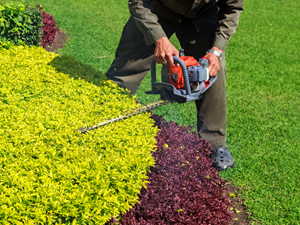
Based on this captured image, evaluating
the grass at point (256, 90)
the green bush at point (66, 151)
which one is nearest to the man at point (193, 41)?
the green bush at point (66, 151)

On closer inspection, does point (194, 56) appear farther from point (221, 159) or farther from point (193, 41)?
point (221, 159)

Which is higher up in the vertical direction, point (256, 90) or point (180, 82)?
point (180, 82)

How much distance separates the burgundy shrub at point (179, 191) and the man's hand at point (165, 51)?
0.75 meters

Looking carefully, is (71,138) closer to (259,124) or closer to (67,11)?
(259,124)

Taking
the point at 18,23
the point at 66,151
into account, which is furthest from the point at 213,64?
the point at 18,23

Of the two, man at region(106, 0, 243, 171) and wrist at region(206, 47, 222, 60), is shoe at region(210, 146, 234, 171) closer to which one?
man at region(106, 0, 243, 171)

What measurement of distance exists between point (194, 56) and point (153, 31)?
0.83 metres

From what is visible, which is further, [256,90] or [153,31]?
[256,90]

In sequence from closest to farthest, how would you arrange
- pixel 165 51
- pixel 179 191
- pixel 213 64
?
pixel 179 191 → pixel 165 51 → pixel 213 64

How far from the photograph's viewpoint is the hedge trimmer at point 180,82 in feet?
9.78

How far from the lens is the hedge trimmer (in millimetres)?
2980

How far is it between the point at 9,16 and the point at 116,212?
378 cm

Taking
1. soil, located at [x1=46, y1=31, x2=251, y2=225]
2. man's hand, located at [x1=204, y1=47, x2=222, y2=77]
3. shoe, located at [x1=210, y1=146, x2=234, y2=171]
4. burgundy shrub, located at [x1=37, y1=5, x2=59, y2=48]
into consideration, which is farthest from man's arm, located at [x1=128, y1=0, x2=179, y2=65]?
burgundy shrub, located at [x1=37, y1=5, x2=59, y2=48]

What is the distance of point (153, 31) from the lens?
3.10 m
